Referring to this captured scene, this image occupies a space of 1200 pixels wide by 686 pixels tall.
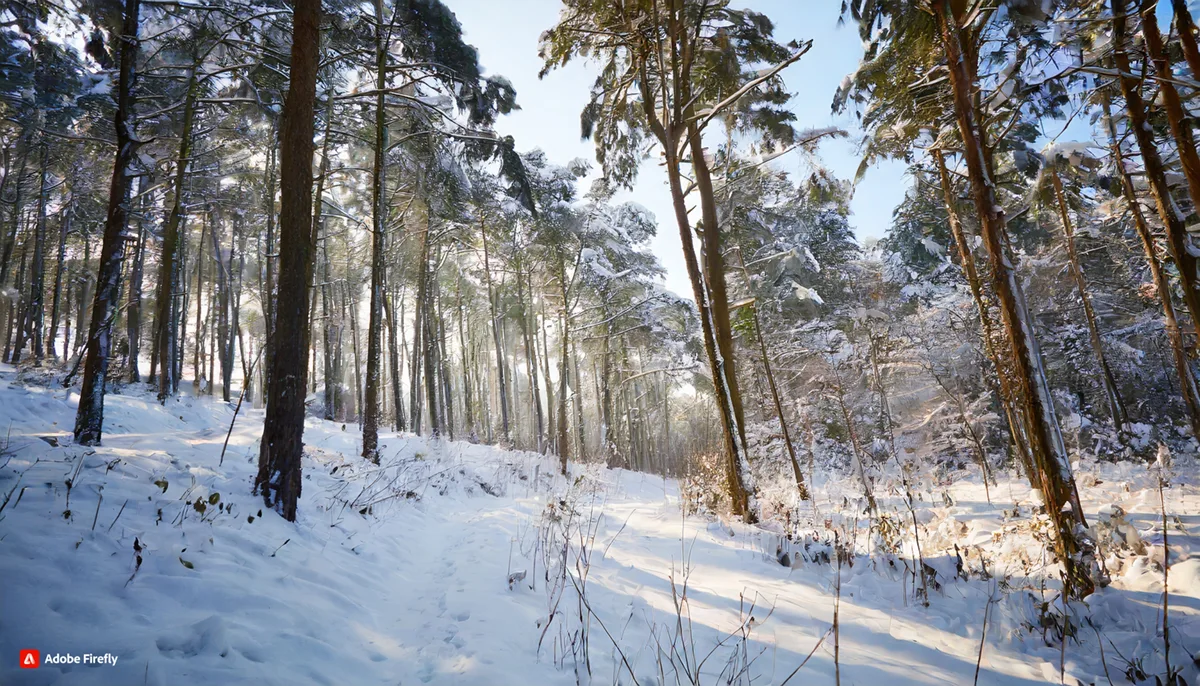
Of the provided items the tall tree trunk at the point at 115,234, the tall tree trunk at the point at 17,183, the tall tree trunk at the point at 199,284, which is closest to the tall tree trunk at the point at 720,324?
the tall tree trunk at the point at 115,234

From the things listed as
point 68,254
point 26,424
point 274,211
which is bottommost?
point 26,424

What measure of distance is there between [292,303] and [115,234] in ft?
12.1

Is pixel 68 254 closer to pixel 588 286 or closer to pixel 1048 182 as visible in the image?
pixel 588 286

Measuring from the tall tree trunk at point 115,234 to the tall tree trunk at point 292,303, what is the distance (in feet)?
9.77

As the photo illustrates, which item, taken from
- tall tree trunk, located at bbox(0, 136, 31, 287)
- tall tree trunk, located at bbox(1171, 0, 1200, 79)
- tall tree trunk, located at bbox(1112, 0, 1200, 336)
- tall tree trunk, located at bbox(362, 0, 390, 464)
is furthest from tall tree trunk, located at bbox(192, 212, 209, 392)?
tall tree trunk, located at bbox(1171, 0, 1200, 79)

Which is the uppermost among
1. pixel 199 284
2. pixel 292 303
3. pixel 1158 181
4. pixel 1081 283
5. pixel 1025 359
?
pixel 199 284

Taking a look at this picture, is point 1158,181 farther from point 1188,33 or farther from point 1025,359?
point 1025,359

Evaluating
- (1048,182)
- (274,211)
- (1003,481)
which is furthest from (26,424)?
(1003,481)

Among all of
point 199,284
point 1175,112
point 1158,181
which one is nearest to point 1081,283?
point 1158,181

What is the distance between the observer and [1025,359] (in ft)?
13.9

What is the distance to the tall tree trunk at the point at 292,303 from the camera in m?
4.36

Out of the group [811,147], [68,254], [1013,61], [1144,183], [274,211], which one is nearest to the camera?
[1013,61]

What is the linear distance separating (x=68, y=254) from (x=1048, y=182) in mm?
31541

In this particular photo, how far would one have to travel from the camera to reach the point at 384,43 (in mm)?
9016
